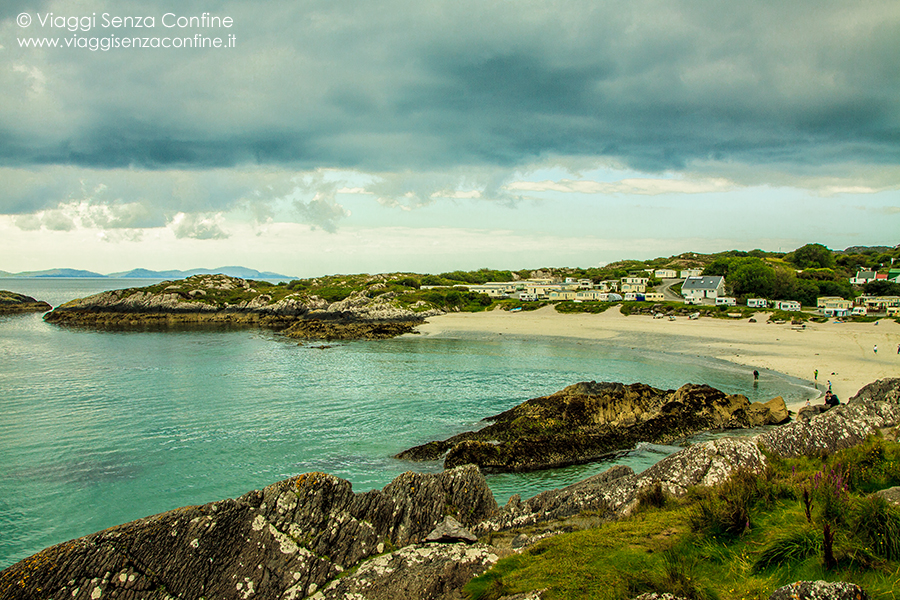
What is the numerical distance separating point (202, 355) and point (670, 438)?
1735 inches

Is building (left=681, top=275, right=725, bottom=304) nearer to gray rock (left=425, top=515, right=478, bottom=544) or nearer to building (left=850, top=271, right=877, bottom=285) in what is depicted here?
building (left=850, top=271, right=877, bottom=285)

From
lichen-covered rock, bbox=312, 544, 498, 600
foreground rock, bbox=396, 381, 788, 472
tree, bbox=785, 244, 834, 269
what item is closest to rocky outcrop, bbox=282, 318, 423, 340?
foreground rock, bbox=396, 381, 788, 472

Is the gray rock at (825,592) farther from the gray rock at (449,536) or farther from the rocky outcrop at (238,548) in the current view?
the rocky outcrop at (238,548)

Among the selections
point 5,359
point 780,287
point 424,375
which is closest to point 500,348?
point 424,375

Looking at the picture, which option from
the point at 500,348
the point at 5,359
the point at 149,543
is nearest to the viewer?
the point at 149,543

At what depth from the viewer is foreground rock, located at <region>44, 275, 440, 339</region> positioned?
7775 cm

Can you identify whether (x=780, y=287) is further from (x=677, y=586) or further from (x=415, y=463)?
(x=677, y=586)

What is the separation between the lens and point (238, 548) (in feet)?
24.1

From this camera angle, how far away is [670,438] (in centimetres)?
2077

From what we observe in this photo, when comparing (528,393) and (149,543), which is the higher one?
(149,543)

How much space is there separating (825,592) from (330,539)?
6767 mm

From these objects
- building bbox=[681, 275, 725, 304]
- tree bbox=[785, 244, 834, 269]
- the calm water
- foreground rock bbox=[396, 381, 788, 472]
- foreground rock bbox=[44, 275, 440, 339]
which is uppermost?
tree bbox=[785, 244, 834, 269]

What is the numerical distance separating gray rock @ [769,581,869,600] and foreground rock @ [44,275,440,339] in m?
69.7

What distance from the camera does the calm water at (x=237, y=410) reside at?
1612 centimetres
